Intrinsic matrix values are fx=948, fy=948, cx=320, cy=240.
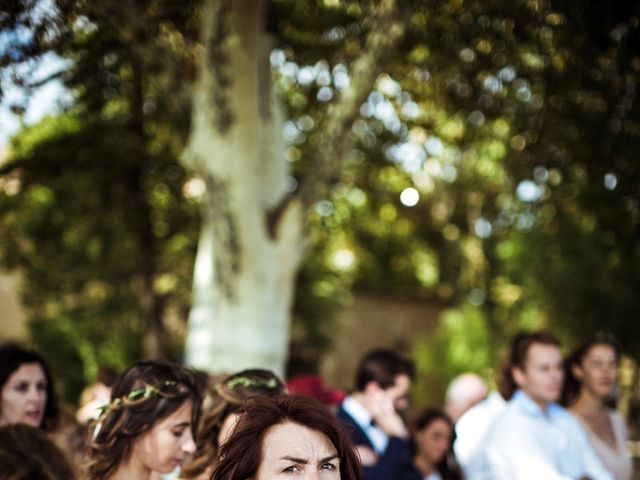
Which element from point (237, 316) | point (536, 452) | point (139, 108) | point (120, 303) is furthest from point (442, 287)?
point (536, 452)

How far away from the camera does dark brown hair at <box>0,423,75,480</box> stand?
2.46 m

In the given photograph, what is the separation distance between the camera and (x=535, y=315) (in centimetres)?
1641

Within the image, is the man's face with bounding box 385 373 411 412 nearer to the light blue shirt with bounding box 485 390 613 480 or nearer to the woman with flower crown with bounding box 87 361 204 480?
→ the light blue shirt with bounding box 485 390 613 480

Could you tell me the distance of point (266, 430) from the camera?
9.66 feet

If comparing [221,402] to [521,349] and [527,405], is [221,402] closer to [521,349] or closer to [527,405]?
[527,405]

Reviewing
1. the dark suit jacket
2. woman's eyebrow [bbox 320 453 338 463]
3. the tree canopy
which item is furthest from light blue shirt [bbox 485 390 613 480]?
the tree canopy

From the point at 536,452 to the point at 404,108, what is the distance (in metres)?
10.8

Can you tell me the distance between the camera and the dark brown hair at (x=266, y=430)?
2.90 metres

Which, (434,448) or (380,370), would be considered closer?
(380,370)

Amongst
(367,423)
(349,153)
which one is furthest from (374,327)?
(367,423)

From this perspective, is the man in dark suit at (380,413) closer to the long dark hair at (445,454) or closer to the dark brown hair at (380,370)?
the dark brown hair at (380,370)

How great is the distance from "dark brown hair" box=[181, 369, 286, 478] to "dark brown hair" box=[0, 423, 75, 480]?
1.91 m

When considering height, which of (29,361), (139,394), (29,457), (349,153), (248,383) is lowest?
(29,457)

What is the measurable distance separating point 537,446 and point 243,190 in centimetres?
468
